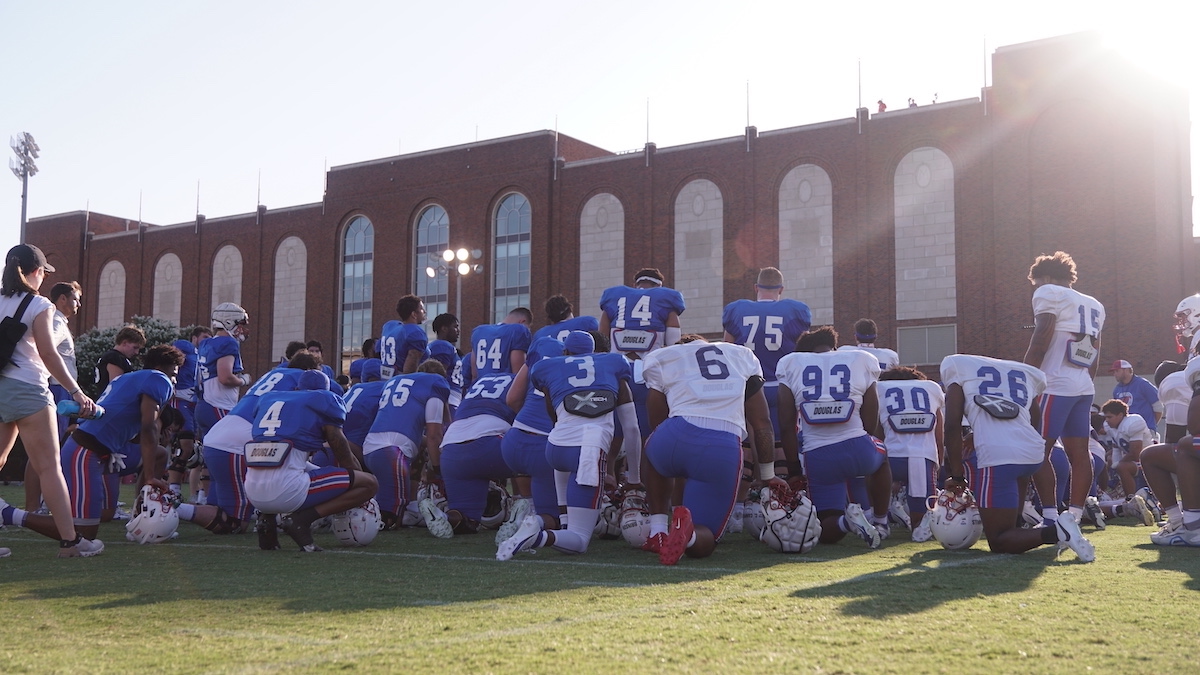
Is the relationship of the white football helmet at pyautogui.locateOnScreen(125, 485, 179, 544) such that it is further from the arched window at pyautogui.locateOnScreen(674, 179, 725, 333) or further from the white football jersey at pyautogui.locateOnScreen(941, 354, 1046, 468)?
the arched window at pyautogui.locateOnScreen(674, 179, 725, 333)

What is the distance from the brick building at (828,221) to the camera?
35562 millimetres

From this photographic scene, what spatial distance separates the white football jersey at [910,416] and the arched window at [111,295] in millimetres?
57349

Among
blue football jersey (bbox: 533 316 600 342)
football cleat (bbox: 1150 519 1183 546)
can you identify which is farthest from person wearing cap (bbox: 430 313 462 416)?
football cleat (bbox: 1150 519 1183 546)

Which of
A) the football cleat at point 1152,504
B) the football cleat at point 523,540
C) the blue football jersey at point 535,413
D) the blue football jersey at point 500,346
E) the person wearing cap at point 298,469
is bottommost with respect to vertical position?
the football cleat at point 1152,504

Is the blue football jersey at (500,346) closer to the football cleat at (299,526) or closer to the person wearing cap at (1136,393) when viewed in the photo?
the football cleat at (299,526)

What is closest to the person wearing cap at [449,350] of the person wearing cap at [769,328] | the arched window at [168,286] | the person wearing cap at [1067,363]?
the person wearing cap at [769,328]

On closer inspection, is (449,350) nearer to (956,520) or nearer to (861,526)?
(861,526)

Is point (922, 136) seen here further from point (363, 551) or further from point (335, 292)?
point (363, 551)

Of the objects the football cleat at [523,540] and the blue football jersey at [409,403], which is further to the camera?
the blue football jersey at [409,403]

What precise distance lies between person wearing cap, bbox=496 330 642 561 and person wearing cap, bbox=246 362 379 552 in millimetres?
1563

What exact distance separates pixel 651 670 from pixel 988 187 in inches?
1450

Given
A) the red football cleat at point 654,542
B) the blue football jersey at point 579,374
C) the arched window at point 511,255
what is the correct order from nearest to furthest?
→ 1. the red football cleat at point 654,542
2. the blue football jersey at point 579,374
3. the arched window at point 511,255

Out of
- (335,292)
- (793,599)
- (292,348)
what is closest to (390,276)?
(335,292)

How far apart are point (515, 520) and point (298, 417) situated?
1.89 metres
